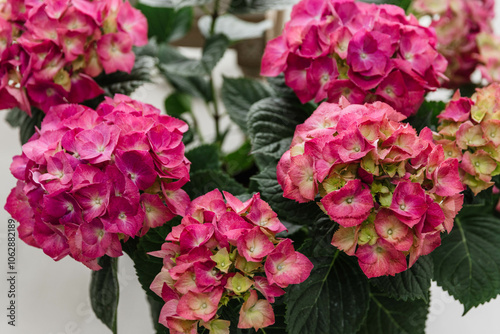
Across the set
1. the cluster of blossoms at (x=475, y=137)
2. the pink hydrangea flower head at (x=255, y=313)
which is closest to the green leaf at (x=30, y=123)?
the pink hydrangea flower head at (x=255, y=313)

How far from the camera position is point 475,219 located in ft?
2.50

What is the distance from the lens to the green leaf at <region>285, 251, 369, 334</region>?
586 mm

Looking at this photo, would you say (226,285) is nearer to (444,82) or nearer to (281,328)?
(281,328)

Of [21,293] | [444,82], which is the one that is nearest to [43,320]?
[21,293]

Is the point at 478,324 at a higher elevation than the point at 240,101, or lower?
lower

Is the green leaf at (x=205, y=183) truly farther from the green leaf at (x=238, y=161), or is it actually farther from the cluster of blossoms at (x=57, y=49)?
the green leaf at (x=238, y=161)

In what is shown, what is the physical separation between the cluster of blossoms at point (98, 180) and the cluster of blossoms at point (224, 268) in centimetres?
6

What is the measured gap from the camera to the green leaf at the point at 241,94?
0.92 metres

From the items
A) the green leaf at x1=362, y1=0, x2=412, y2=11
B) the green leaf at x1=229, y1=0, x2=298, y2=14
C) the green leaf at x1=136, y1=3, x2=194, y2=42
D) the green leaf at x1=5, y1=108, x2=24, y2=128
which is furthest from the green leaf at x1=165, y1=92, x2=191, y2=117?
the green leaf at x1=362, y1=0, x2=412, y2=11

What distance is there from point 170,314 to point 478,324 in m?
0.57

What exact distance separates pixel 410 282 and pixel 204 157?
0.39 meters

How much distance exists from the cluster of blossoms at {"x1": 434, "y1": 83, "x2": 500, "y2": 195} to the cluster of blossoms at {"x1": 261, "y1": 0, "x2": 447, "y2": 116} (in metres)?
0.05

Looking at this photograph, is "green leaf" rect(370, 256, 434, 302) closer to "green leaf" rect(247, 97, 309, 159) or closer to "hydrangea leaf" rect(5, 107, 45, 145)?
"green leaf" rect(247, 97, 309, 159)

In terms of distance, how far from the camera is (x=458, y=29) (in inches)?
35.9
